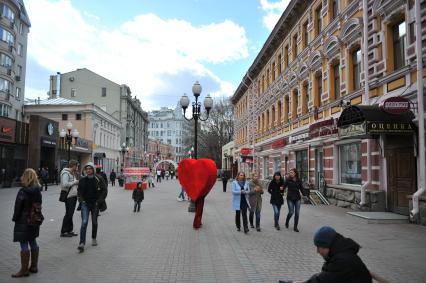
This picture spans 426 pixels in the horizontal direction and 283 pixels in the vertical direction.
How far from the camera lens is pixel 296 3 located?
71.3ft

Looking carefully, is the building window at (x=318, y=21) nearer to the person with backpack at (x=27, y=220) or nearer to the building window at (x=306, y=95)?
the building window at (x=306, y=95)

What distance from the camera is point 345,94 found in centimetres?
1598

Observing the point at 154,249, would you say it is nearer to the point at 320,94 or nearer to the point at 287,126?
the point at 320,94

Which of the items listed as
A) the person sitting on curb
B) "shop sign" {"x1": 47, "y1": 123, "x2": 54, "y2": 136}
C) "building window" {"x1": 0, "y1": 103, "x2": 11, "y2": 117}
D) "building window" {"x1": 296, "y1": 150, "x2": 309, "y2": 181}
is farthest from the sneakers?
"building window" {"x1": 0, "y1": 103, "x2": 11, "y2": 117}

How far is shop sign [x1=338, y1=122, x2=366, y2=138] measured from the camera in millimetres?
11827

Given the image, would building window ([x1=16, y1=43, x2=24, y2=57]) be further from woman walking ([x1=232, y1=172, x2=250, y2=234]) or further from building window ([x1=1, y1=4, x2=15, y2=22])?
woman walking ([x1=232, y1=172, x2=250, y2=234])

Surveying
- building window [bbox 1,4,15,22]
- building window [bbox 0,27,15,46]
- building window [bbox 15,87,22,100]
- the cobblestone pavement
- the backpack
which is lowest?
the cobblestone pavement

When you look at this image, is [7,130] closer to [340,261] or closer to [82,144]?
[82,144]

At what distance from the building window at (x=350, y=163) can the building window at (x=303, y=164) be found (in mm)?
4081

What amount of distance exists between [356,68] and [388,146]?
406 centimetres

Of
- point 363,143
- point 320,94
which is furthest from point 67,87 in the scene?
point 363,143

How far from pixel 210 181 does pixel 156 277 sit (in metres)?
5.55

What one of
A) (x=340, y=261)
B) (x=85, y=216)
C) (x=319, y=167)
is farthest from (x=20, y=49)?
(x=340, y=261)

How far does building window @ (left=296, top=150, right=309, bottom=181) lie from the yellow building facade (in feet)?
0.18
